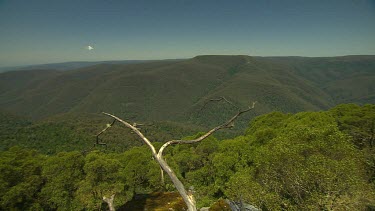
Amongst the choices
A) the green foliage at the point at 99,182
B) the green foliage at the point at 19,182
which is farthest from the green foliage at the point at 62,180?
the green foliage at the point at 99,182

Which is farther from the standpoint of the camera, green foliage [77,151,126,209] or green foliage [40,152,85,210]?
green foliage [77,151,126,209]

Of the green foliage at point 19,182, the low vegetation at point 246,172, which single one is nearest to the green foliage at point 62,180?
the low vegetation at point 246,172

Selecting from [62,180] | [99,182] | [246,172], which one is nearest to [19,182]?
[62,180]

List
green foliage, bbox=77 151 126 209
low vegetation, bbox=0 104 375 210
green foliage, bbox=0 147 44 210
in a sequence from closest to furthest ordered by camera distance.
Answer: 1. low vegetation, bbox=0 104 375 210
2. green foliage, bbox=0 147 44 210
3. green foliage, bbox=77 151 126 209

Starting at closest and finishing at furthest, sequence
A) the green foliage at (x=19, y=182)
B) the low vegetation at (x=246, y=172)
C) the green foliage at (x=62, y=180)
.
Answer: the low vegetation at (x=246, y=172) → the green foliage at (x=19, y=182) → the green foliage at (x=62, y=180)

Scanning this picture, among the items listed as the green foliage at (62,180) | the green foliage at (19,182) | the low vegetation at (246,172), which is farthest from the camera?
the green foliage at (62,180)

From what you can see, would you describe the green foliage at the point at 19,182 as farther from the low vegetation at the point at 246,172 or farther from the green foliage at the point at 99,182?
the green foliage at the point at 99,182

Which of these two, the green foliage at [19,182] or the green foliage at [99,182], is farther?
the green foliage at [99,182]

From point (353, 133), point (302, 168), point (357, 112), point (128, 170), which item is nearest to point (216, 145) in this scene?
point (128, 170)

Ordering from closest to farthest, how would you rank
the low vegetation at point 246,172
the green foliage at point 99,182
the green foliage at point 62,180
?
the low vegetation at point 246,172
the green foliage at point 62,180
the green foliage at point 99,182

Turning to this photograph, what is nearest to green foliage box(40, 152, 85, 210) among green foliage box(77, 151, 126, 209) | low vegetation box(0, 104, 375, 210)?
low vegetation box(0, 104, 375, 210)

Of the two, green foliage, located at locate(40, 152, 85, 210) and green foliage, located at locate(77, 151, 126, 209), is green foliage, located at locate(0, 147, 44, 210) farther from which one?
green foliage, located at locate(77, 151, 126, 209)

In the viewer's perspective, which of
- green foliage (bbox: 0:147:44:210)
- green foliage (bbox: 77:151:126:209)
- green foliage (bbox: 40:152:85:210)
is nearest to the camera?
green foliage (bbox: 0:147:44:210)

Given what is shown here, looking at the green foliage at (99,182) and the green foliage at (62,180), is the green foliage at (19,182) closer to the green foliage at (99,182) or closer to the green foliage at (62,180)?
the green foliage at (62,180)
